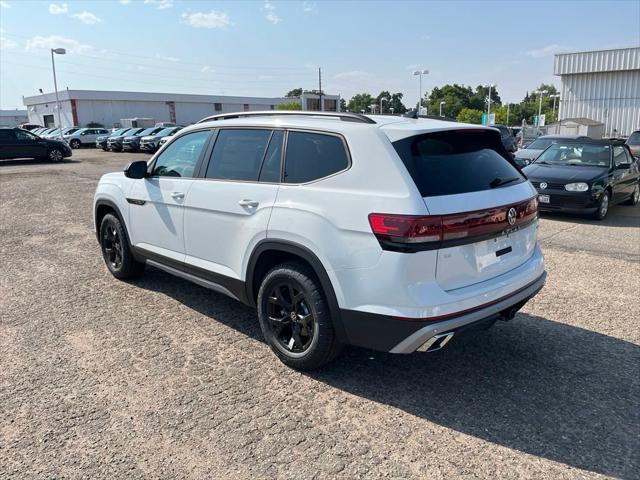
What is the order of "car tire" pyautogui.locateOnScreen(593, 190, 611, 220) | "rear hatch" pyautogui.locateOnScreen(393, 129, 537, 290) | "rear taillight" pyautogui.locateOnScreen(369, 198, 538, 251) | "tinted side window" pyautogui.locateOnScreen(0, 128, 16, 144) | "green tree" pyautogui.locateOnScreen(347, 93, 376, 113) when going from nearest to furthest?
"rear taillight" pyautogui.locateOnScreen(369, 198, 538, 251), "rear hatch" pyautogui.locateOnScreen(393, 129, 537, 290), "car tire" pyautogui.locateOnScreen(593, 190, 611, 220), "tinted side window" pyautogui.locateOnScreen(0, 128, 16, 144), "green tree" pyautogui.locateOnScreen(347, 93, 376, 113)

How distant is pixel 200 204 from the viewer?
4301 millimetres

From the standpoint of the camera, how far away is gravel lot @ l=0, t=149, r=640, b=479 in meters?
2.81

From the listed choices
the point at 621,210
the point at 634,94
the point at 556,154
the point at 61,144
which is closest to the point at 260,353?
the point at 556,154

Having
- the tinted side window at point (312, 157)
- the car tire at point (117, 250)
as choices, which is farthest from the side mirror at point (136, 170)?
the tinted side window at point (312, 157)

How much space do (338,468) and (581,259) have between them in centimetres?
538

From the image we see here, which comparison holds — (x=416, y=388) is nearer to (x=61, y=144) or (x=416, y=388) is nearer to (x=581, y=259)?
(x=581, y=259)

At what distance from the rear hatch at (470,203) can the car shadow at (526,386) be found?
27.0 inches

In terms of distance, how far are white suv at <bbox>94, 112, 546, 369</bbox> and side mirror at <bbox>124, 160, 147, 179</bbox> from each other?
79cm

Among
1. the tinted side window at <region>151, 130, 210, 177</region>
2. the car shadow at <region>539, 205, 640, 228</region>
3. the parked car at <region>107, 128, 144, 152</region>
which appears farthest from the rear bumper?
the parked car at <region>107, 128, 144, 152</region>

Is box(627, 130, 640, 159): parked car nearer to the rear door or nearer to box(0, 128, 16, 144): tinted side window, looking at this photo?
the rear door

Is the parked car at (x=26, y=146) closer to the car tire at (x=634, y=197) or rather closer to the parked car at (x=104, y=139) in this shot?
the parked car at (x=104, y=139)

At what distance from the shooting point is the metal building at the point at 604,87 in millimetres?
30008

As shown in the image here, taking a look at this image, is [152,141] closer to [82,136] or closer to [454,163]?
[82,136]

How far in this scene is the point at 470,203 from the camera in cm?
318
